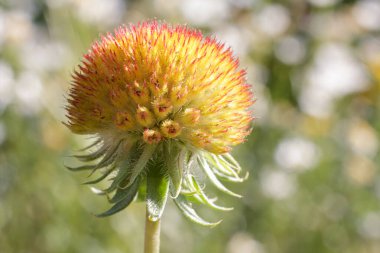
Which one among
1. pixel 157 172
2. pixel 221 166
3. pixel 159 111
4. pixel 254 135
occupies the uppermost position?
pixel 159 111

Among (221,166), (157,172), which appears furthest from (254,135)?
(157,172)

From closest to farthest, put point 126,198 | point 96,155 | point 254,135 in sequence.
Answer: point 126,198
point 96,155
point 254,135

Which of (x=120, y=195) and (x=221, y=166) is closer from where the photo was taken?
(x=120, y=195)

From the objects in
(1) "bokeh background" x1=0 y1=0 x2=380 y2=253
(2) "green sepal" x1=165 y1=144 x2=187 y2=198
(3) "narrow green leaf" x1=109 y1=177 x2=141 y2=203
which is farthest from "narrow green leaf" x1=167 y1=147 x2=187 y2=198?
(1) "bokeh background" x1=0 y1=0 x2=380 y2=253

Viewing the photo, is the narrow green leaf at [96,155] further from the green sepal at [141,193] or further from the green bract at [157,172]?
the green sepal at [141,193]

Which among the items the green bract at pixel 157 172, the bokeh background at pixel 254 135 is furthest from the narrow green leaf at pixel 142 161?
the bokeh background at pixel 254 135

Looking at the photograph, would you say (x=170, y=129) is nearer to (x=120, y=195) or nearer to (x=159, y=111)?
(x=159, y=111)

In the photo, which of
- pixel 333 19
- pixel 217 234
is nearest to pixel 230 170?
pixel 217 234

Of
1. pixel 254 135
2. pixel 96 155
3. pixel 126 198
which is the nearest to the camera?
pixel 126 198
